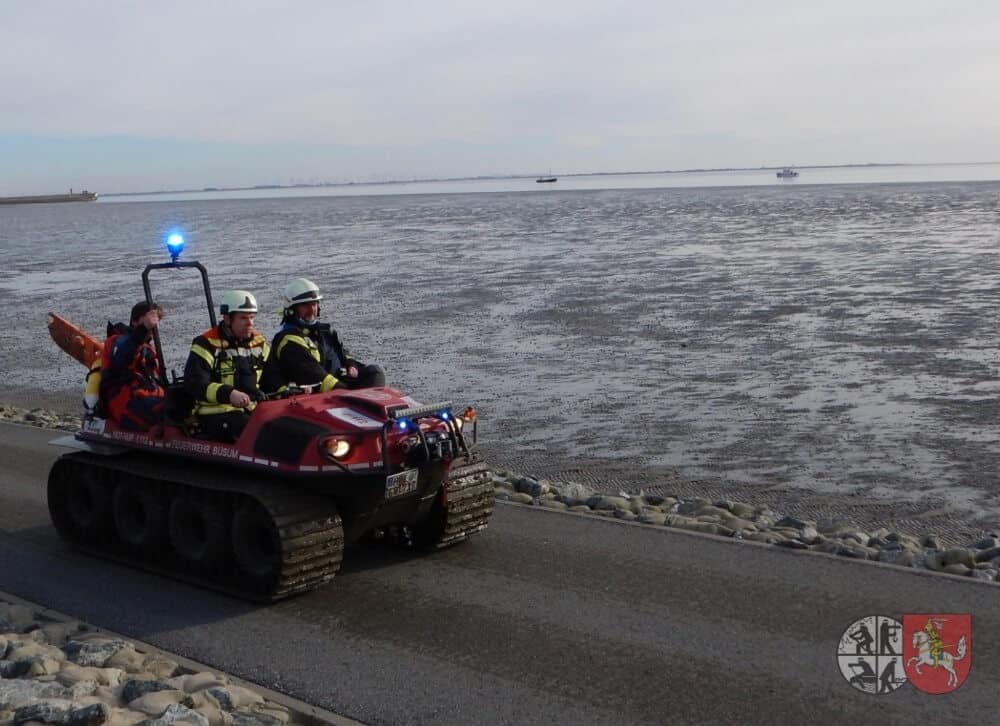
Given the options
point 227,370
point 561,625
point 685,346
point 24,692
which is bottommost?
point 685,346

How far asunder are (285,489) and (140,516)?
2191 millimetres

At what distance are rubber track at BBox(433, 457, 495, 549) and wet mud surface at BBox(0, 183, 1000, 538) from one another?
4122 millimetres

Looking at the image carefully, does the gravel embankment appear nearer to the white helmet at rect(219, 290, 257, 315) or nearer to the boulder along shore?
the white helmet at rect(219, 290, 257, 315)

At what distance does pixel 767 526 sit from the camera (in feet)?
36.8

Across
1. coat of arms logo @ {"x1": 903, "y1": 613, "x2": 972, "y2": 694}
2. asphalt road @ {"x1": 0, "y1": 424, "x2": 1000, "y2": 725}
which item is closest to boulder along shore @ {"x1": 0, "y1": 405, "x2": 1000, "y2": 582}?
asphalt road @ {"x1": 0, "y1": 424, "x2": 1000, "y2": 725}

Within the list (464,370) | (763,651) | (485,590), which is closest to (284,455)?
(485,590)

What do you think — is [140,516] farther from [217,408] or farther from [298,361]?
[298,361]

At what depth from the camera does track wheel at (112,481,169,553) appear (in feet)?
32.5

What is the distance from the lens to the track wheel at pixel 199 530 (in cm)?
932

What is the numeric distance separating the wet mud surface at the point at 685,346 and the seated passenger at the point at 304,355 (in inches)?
185

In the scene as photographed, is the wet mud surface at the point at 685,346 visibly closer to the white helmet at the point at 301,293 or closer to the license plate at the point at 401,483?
the white helmet at the point at 301,293

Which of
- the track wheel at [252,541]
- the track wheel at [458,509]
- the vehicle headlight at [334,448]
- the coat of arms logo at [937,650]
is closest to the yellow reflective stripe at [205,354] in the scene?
the track wheel at [252,541]

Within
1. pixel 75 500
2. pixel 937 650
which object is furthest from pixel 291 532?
pixel 937 650

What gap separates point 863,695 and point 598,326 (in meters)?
18.8
